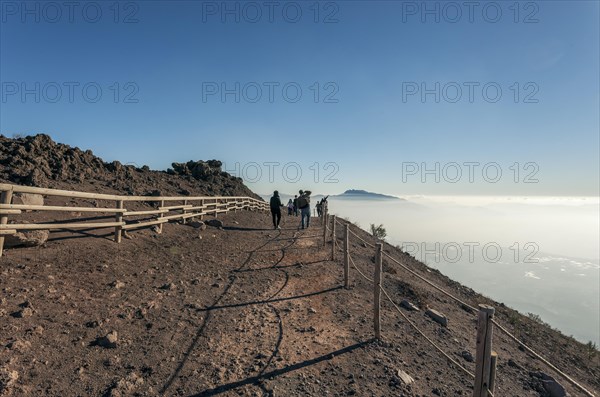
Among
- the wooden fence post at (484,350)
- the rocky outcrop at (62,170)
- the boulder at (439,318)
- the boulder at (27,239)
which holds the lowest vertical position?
the boulder at (439,318)

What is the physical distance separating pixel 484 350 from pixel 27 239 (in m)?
8.46

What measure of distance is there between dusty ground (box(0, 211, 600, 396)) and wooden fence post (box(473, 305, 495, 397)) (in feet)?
4.55

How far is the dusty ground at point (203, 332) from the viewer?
13.8ft

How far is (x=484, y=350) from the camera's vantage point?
3.62 m

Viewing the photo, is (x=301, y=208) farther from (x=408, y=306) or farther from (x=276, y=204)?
(x=408, y=306)

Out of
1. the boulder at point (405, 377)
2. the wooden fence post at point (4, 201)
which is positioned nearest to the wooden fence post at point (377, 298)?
the boulder at point (405, 377)

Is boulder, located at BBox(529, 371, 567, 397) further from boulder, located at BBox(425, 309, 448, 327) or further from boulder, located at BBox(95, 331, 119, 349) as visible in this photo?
boulder, located at BBox(95, 331, 119, 349)

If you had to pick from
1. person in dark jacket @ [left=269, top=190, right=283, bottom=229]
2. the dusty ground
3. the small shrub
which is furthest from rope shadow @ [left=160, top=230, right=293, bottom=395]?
the small shrub

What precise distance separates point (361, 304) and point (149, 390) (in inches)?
199

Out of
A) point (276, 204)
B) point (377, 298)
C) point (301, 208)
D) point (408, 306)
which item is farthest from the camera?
point (301, 208)

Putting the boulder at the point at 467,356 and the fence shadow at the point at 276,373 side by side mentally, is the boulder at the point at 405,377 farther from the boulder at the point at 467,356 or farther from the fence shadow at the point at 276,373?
the boulder at the point at 467,356

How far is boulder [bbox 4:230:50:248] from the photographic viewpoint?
684 cm

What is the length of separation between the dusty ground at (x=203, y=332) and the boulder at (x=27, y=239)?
179 millimetres

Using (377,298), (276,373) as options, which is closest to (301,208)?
(377,298)
